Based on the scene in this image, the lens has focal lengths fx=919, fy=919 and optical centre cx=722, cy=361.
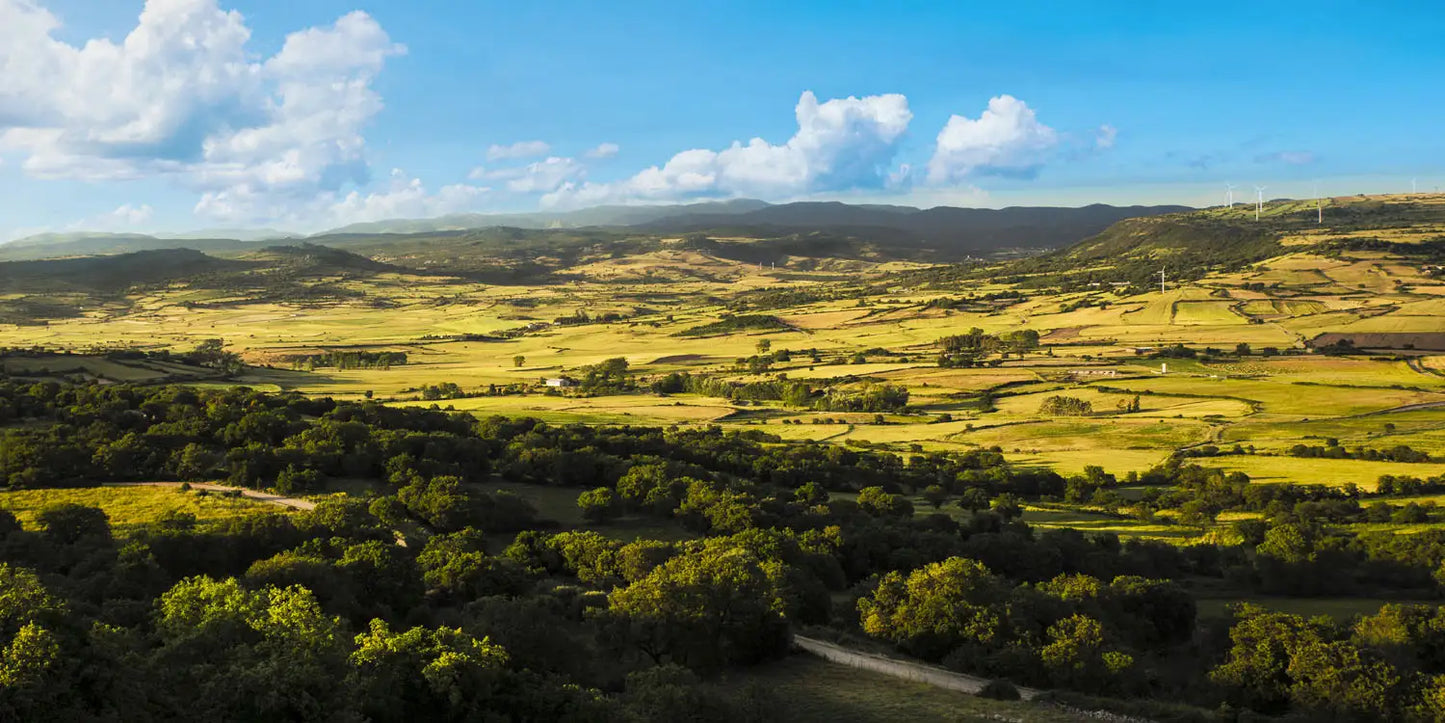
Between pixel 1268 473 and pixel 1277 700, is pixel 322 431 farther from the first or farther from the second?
pixel 1268 473

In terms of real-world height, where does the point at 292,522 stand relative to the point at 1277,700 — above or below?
above

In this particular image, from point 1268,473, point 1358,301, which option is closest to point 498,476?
point 1268,473

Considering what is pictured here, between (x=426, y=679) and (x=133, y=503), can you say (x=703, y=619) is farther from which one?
(x=133, y=503)

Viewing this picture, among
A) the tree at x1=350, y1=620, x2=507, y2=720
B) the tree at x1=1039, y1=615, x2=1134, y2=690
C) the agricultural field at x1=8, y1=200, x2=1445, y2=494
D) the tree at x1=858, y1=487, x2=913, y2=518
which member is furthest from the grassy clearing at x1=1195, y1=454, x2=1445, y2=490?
the tree at x1=350, y1=620, x2=507, y2=720

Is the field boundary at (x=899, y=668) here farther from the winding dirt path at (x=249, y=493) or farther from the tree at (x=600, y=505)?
the winding dirt path at (x=249, y=493)

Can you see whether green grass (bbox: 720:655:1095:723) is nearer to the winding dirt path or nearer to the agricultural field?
the winding dirt path

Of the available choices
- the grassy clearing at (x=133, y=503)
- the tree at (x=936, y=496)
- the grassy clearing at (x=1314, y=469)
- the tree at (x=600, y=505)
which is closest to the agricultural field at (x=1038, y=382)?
the grassy clearing at (x=1314, y=469)
